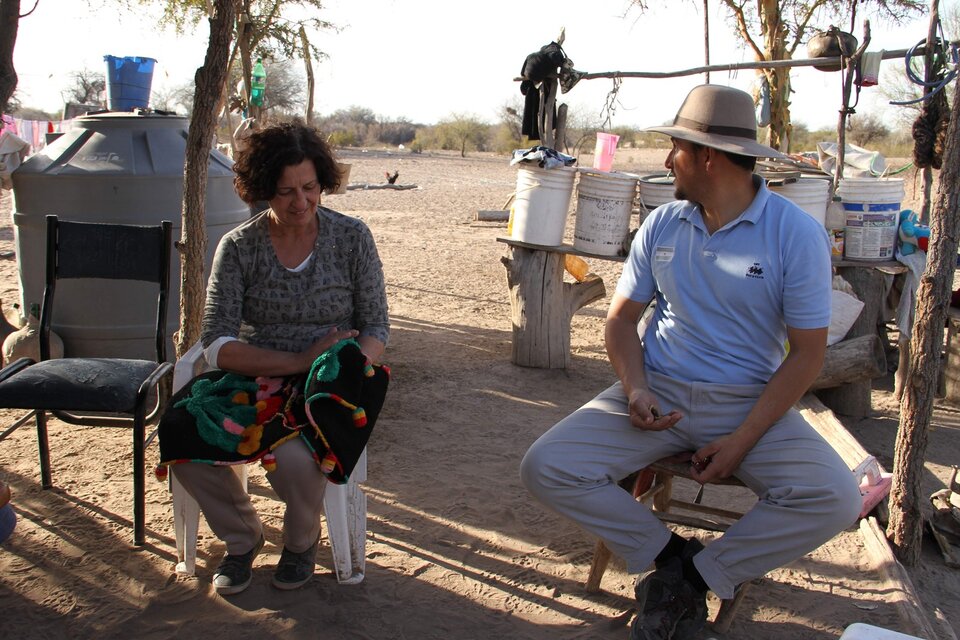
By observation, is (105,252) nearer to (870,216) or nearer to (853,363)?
(853,363)

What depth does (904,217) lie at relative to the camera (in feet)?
17.6

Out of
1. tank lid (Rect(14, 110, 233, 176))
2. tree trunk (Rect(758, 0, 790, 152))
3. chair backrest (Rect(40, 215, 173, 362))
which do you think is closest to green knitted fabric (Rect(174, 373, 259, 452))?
chair backrest (Rect(40, 215, 173, 362))

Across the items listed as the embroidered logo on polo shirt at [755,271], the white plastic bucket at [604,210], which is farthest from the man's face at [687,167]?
the white plastic bucket at [604,210]

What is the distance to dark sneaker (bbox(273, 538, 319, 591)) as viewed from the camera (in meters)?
2.86

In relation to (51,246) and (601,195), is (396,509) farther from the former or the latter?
(601,195)

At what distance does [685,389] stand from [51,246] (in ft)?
9.03

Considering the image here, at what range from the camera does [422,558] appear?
10.5ft

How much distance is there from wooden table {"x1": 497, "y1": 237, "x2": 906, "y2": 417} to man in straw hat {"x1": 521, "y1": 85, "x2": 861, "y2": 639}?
8.26 ft

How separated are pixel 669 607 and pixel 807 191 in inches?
125

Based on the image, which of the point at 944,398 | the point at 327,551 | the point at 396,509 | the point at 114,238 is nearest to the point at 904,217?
the point at 944,398

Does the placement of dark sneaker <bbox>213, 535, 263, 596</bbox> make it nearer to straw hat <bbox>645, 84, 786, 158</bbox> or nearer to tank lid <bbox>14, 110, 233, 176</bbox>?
straw hat <bbox>645, 84, 786, 158</bbox>

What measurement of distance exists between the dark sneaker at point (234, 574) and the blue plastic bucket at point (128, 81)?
12.3 ft

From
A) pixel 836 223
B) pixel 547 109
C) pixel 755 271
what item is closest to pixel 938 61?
pixel 836 223

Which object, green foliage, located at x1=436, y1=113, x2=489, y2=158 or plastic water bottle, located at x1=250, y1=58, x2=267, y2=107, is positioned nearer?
plastic water bottle, located at x1=250, y1=58, x2=267, y2=107
